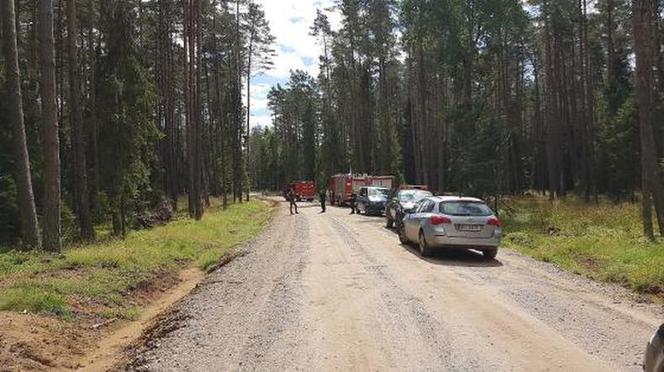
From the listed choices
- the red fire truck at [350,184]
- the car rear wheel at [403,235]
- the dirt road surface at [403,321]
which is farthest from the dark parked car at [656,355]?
the red fire truck at [350,184]

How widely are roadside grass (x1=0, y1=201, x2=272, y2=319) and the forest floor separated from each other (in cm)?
2

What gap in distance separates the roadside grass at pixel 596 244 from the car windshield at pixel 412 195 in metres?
3.50

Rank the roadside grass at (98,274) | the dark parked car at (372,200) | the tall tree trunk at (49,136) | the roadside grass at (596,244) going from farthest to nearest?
the dark parked car at (372,200)
the tall tree trunk at (49,136)
the roadside grass at (596,244)
the roadside grass at (98,274)

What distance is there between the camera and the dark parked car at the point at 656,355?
4.30 metres

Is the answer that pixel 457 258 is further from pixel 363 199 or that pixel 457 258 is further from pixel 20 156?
pixel 363 199

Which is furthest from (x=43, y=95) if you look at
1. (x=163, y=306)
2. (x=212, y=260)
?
(x=163, y=306)

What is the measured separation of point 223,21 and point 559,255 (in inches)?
1657

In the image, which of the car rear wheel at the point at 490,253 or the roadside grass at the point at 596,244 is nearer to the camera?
the roadside grass at the point at 596,244

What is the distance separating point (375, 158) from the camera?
65.2 meters

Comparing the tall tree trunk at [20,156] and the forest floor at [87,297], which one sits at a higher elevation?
the tall tree trunk at [20,156]

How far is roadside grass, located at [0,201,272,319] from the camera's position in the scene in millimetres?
9984

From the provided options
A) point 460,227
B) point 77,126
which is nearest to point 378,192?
point 77,126

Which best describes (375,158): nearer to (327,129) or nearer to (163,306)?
(327,129)

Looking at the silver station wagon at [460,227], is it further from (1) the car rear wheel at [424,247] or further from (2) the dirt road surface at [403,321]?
(2) the dirt road surface at [403,321]
